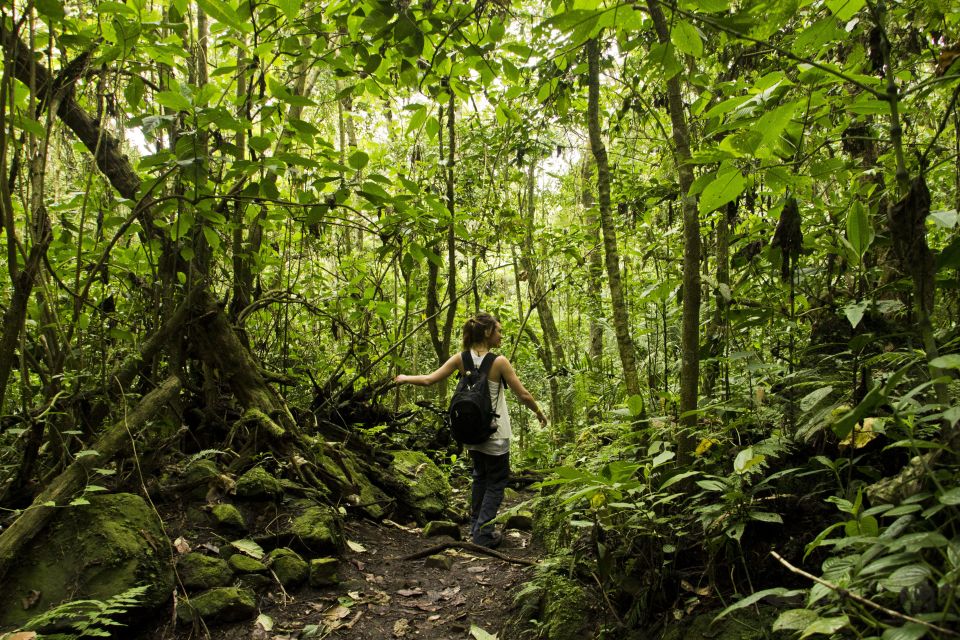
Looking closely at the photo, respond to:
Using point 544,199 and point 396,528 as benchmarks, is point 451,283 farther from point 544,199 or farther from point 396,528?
point 544,199

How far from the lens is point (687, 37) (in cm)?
200

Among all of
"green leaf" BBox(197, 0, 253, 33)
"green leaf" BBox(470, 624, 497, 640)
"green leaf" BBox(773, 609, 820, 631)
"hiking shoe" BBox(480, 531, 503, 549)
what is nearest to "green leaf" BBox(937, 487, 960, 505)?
"green leaf" BBox(773, 609, 820, 631)

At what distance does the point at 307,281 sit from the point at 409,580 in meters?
4.17

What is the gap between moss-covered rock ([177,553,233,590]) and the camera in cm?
324

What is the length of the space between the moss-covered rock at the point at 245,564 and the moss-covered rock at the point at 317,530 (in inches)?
15.2

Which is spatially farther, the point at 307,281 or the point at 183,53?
the point at 307,281

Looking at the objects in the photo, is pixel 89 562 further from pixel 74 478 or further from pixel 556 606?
pixel 556 606

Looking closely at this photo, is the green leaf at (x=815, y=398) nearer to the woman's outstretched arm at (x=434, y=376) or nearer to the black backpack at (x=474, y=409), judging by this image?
the black backpack at (x=474, y=409)

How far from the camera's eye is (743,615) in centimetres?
214

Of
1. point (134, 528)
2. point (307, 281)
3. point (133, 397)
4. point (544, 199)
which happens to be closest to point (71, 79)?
point (133, 397)

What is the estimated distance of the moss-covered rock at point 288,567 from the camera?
11.9ft

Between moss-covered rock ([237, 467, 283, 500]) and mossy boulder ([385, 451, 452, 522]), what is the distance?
5.42 feet

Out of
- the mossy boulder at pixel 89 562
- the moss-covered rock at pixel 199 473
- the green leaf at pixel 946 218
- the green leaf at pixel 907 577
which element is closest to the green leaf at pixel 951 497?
the green leaf at pixel 907 577

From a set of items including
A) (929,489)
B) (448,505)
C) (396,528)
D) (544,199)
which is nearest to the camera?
(929,489)
